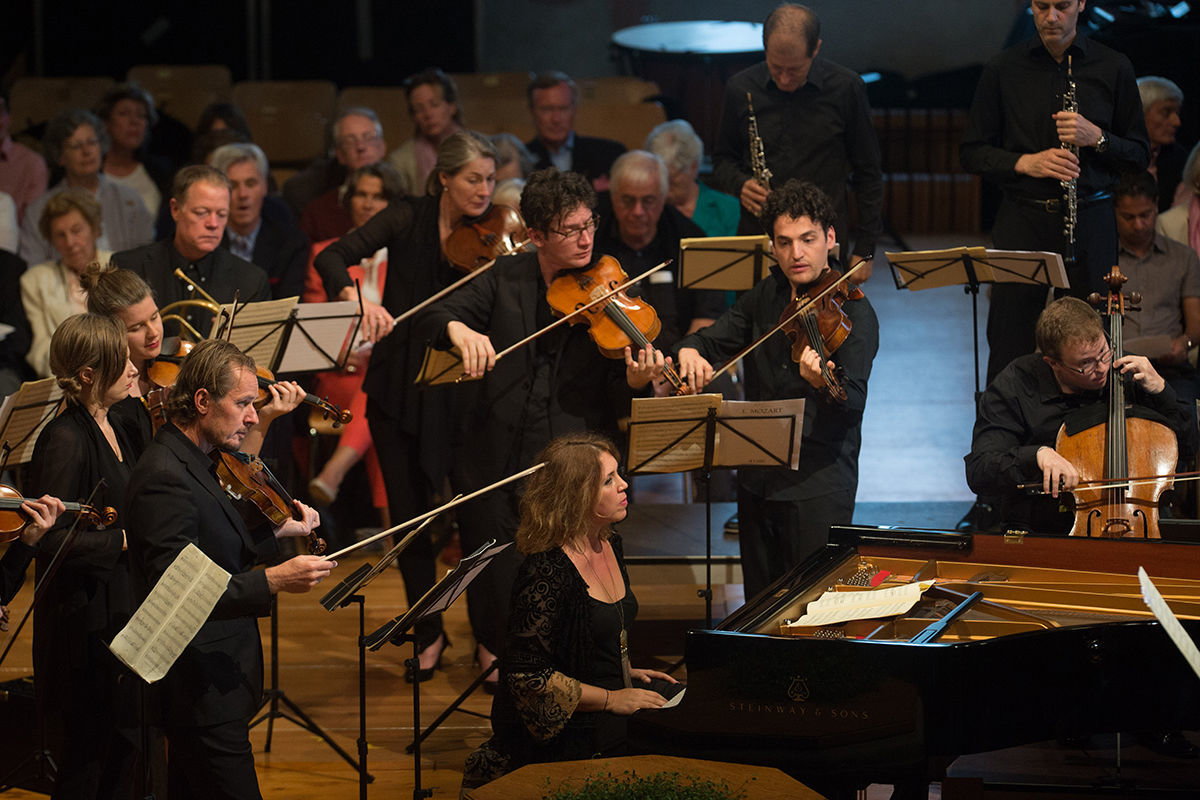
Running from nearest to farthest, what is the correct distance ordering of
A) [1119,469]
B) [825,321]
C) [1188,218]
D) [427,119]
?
[1119,469], [825,321], [1188,218], [427,119]

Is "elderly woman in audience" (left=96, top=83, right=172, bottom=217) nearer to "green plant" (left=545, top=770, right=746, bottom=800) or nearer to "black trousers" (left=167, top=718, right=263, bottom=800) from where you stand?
"black trousers" (left=167, top=718, right=263, bottom=800)

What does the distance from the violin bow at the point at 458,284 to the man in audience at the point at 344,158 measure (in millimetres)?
1693

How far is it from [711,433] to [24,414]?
68.7 inches

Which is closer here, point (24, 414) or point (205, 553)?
point (205, 553)

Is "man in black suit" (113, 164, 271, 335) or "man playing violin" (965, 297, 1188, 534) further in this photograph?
"man in black suit" (113, 164, 271, 335)

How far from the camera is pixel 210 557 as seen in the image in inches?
121

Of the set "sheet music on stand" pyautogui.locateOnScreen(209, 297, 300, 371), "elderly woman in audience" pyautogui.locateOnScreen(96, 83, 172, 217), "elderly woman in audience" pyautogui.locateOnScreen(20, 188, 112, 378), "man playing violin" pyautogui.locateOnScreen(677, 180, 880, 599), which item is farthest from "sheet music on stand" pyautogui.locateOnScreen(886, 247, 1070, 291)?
"elderly woman in audience" pyautogui.locateOnScreen(96, 83, 172, 217)

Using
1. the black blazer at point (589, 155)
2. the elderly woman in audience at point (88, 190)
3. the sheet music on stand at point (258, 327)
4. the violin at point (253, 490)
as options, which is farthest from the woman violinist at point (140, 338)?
the black blazer at point (589, 155)

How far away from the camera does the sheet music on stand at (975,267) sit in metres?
4.46


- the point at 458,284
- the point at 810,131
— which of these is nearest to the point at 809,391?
the point at 458,284

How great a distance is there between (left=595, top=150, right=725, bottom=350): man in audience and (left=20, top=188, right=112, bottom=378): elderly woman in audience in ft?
6.27

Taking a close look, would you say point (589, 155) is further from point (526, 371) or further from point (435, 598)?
point (435, 598)

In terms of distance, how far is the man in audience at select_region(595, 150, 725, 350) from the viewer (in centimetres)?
516

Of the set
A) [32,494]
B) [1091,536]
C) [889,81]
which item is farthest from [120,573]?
[889,81]
